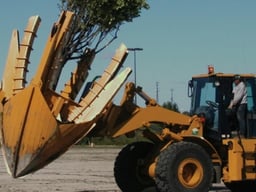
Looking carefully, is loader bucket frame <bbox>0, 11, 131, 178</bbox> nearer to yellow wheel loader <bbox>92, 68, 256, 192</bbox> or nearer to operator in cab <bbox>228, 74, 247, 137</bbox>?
yellow wheel loader <bbox>92, 68, 256, 192</bbox>

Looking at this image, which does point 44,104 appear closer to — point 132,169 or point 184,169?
point 184,169

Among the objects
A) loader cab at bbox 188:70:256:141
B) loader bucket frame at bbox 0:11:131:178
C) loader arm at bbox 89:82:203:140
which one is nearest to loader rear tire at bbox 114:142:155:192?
→ loader arm at bbox 89:82:203:140

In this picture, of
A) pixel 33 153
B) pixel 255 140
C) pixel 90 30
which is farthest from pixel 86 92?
pixel 90 30

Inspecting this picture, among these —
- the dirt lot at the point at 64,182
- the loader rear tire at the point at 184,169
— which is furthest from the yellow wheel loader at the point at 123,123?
the dirt lot at the point at 64,182

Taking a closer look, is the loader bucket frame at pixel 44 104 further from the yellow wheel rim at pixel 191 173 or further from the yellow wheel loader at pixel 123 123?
the yellow wheel rim at pixel 191 173

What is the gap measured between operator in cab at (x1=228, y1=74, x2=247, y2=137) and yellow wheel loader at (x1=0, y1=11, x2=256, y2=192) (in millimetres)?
122

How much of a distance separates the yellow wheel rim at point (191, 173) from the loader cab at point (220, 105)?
1300 mm

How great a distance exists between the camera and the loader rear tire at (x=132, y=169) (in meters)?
15.2

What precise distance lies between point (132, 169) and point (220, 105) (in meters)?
2.29

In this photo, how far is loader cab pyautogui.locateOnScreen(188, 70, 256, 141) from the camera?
1522 centimetres

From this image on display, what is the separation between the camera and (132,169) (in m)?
15.2

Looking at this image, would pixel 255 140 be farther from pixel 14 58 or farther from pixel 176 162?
Answer: pixel 14 58

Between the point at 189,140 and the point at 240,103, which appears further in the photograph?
the point at 240,103

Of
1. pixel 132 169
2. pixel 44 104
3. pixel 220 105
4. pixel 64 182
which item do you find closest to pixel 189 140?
pixel 220 105
